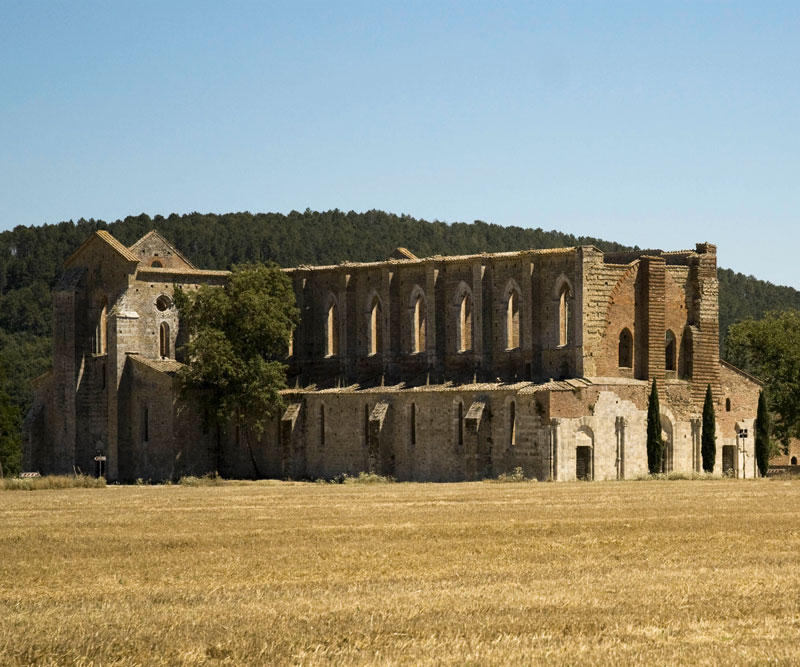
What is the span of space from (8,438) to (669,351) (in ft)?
122

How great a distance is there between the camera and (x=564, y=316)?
5997cm

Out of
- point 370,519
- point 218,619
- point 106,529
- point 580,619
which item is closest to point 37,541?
point 106,529

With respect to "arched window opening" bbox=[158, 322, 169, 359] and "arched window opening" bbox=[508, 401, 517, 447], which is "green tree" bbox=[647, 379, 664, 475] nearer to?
"arched window opening" bbox=[508, 401, 517, 447]

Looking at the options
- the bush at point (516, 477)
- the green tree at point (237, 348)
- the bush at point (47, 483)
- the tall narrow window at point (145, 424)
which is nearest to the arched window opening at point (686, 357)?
the bush at point (516, 477)

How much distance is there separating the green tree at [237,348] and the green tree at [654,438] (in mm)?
15546

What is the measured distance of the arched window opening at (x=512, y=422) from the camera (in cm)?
5583

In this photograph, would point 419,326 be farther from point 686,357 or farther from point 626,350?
point 686,357

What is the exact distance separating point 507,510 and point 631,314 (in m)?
24.1

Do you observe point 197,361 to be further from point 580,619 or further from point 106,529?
point 580,619

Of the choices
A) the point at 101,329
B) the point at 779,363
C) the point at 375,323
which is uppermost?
the point at 375,323

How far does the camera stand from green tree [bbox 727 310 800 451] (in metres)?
74.1

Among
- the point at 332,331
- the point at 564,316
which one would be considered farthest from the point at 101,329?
the point at 564,316

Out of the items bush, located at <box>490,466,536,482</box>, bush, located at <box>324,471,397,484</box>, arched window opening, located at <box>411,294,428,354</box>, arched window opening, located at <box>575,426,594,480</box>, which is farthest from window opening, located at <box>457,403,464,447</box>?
arched window opening, located at <box>411,294,428,354</box>

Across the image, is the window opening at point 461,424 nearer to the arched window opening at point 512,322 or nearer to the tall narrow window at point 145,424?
the arched window opening at point 512,322
